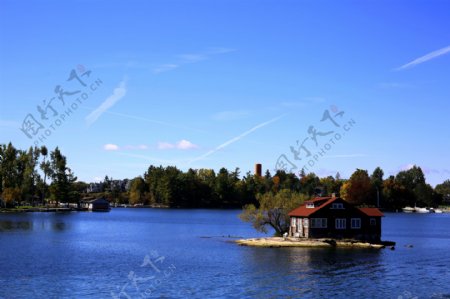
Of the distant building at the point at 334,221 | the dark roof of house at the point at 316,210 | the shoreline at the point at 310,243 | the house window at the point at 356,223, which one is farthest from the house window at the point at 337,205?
the shoreline at the point at 310,243

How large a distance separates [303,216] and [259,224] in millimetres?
8329

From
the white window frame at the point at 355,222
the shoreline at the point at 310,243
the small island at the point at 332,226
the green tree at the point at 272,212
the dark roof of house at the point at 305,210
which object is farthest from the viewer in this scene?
the green tree at the point at 272,212

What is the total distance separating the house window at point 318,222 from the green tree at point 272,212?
22.4ft

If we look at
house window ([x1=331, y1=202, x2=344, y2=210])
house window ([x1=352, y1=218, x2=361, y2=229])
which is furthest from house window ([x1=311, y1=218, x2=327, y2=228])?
house window ([x1=352, y1=218, x2=361, y2=229])

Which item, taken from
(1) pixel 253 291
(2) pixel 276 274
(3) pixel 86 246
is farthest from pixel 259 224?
(1) pixel 253 291

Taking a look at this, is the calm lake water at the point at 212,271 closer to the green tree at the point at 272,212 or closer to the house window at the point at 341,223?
the green tree at the point at 272,212

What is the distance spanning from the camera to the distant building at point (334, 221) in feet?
290

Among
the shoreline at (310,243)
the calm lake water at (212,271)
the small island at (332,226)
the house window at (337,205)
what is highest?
the house window at (337,205)

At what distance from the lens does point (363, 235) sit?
9031 centimetres

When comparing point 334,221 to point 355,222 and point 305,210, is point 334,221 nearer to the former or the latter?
point 355,222

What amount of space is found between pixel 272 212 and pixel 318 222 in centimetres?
866

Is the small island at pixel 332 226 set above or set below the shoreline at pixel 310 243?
above

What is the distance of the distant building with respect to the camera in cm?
8838

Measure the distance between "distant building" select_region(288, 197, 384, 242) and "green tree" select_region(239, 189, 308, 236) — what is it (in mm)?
3111
